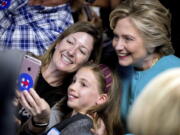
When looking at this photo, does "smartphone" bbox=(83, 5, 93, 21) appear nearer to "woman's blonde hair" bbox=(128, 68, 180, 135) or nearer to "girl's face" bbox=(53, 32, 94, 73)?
"girl's face" bbox=(53, 32, 94, 73)

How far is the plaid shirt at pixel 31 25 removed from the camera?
216cm

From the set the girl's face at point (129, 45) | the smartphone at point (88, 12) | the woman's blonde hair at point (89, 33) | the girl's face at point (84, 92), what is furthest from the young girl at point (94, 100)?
the smartphone at point (88, 12)

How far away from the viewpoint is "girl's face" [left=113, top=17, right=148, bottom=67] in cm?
176

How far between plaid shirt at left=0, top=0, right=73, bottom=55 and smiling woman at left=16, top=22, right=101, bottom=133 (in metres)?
0.16

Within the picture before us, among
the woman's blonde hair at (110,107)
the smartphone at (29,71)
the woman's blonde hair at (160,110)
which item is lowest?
the woman's blonde hair at (110,107)

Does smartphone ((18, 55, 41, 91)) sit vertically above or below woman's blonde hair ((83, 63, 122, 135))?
above

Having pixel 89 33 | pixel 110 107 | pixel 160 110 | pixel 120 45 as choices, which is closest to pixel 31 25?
pixel 89 33

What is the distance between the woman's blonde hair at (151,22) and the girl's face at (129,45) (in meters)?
0.02

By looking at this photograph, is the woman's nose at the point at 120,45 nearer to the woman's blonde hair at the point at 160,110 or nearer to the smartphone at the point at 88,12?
the smartphone at the point at 88,12

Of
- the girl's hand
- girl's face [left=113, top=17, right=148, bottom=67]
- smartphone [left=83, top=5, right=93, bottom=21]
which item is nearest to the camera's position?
the girl's hand

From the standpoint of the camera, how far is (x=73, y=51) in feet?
6.32

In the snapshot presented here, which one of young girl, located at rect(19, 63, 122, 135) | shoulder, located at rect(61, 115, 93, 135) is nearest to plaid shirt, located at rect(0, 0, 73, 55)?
young girl, located at rect(19, 63, 122, 135)

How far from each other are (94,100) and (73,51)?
33 cm

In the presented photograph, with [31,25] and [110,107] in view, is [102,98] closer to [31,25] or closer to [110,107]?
[110,107]
